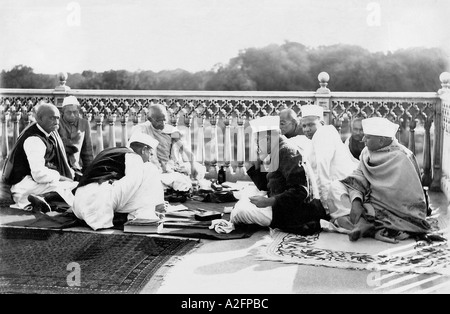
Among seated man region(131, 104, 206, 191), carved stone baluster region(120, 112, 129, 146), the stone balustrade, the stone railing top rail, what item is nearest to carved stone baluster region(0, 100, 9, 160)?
the stone balustrade

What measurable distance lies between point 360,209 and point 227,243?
1164 millimetres

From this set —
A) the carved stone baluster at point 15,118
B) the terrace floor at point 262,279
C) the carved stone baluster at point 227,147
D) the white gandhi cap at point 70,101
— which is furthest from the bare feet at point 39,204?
the carved stone baluster at point 227,147

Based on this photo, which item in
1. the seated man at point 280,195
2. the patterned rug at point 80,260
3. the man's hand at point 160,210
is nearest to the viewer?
the patterned rug at point 80,260

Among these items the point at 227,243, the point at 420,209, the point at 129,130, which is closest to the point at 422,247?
the point at 420,209

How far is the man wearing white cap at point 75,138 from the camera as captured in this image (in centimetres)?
699

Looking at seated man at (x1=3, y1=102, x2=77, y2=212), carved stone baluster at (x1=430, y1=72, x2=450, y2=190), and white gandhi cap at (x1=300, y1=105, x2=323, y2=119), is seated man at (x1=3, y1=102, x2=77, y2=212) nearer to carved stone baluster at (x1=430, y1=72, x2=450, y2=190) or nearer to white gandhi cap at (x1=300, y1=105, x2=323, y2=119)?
white gandhi cap at (x1=300, y1=105, x2=323, y2=119)

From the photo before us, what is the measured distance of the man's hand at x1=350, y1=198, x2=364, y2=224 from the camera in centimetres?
486

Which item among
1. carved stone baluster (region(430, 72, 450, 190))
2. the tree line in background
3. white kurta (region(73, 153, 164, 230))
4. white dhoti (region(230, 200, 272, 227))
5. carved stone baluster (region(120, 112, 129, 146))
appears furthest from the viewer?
the tree line in background

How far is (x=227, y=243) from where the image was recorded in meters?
4.70

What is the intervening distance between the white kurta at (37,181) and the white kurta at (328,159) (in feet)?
8.29

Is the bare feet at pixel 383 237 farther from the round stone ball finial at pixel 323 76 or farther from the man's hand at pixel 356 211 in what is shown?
the round stone ball finial at pixel 323 76

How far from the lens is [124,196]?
17.5ft

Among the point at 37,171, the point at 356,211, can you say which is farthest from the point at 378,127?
the point at 37,171
